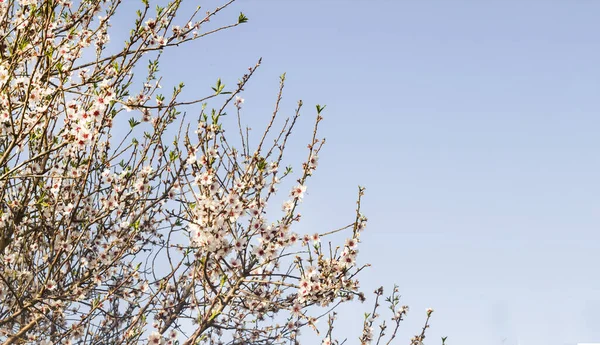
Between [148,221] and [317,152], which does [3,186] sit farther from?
[317,152]

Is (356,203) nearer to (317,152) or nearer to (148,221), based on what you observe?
(317,152)

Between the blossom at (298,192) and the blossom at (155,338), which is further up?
the blossom at (298,192)

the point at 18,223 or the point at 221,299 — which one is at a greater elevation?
the point at 18,223

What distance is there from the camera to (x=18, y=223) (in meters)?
6.44

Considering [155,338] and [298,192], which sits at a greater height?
[298,192]

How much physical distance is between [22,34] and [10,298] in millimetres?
3085

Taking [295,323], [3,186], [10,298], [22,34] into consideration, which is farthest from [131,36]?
[295,323]

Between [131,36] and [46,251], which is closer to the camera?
[131,36]

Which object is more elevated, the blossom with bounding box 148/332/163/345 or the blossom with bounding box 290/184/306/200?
the blossom with bounding box 290/184/306/200

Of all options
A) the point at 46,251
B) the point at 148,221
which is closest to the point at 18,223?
the point at 46,251

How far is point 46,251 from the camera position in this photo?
22.0 feet

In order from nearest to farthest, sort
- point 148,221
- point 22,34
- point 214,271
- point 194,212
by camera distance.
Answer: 1. point 194,212
2. point 214,271
3. point 22,34
4. point 148,221

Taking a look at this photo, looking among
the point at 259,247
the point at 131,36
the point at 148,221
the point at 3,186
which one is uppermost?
the point at 131,36

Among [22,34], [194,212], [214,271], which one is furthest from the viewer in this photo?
[22,34]
